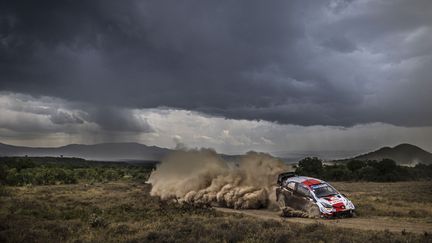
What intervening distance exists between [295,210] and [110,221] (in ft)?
38.6

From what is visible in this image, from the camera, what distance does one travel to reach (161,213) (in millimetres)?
26281

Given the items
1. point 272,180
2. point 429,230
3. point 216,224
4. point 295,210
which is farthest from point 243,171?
point 429,230

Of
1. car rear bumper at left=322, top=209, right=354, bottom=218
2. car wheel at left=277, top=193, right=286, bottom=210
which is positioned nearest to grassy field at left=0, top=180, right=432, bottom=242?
car rear bumper at left=322, top=209, right=354, bottom=218

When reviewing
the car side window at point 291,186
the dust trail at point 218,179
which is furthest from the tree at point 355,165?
the car side window at point 291,186

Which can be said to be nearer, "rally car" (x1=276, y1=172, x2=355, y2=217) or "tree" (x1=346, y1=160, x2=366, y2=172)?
"rally car" (x1=276, y1=172, x2=355, y2=217)

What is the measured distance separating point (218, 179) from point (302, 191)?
11500mm

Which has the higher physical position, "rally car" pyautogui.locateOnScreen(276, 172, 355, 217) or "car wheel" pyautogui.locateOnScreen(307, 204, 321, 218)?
"rally car" pyautogui.locateOnScreen(276, 172, 355, 217)

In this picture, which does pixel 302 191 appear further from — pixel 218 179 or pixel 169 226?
pixel 218 179

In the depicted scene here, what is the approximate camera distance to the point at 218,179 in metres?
34.8

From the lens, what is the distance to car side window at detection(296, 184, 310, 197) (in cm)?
2426

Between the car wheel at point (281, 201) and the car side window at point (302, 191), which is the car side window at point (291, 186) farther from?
the car wheel at point (281, 201)

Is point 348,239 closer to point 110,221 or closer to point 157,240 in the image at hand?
point 157,240

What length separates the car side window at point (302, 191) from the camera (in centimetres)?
2426

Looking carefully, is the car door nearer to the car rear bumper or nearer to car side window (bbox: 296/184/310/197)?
car side window (bbox: 296/184/310/197)
